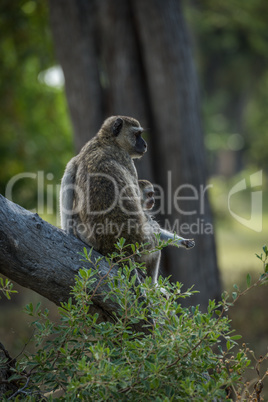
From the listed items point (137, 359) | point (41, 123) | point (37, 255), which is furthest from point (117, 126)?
point (41, 123)

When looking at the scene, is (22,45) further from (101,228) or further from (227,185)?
(227,185)

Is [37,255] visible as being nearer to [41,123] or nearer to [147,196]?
[147,196]

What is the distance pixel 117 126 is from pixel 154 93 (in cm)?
357

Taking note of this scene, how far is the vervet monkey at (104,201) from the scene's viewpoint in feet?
13.2

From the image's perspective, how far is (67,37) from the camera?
829cm

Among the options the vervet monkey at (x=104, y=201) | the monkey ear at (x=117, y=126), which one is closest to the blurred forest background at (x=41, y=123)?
the vervet monkey at (x=104, y=201)

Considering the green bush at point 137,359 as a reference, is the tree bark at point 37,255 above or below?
above

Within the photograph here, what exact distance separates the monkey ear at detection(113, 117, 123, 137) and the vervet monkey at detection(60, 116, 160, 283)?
8 cm

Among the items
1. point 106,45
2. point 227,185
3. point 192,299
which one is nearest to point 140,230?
point 192,299

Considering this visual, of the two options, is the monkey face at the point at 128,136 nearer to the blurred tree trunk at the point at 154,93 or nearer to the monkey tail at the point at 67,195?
the monkey tail at the point at 67,195

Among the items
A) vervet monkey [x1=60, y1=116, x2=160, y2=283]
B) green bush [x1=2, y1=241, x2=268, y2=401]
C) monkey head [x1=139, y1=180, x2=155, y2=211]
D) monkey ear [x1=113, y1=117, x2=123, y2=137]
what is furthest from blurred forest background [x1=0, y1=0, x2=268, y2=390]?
green bush [x1=2, y1=241, x2=268, y2=401]

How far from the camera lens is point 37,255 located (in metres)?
3.38

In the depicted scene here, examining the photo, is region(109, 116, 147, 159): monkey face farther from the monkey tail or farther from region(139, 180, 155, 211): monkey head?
the monkey tail

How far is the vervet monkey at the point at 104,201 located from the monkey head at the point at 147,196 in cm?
44
